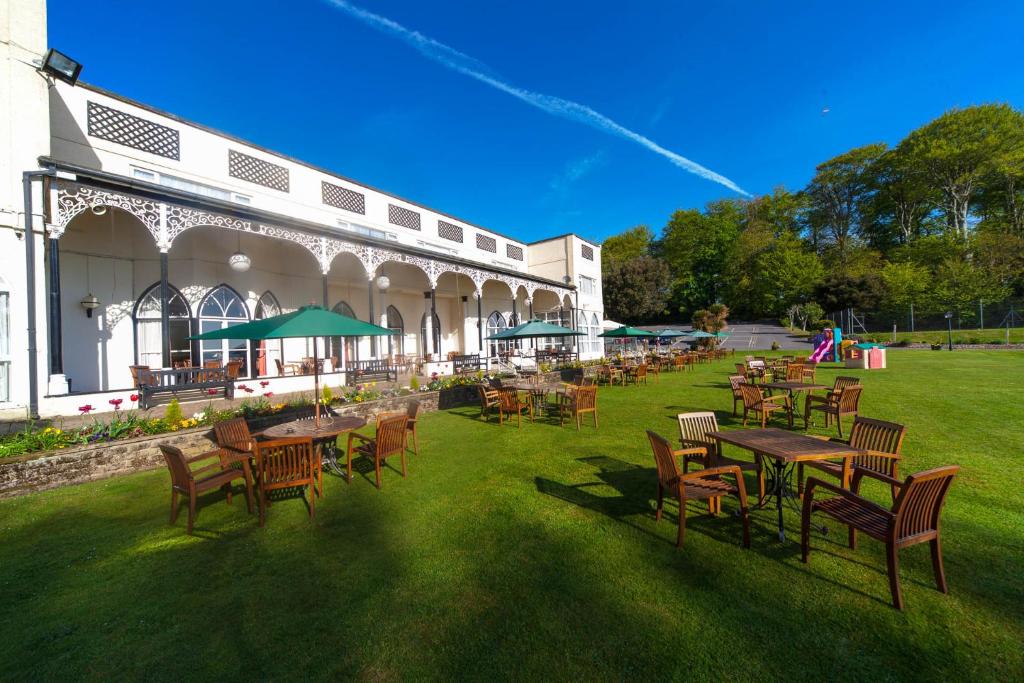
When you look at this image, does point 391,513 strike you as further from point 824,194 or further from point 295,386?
point 824,194

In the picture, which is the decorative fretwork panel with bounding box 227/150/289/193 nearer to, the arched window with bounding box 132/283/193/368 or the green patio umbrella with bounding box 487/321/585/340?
the arched window with bounding box 132/283/193/368

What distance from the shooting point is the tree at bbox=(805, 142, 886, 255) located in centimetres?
4831

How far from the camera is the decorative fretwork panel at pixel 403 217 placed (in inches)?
707

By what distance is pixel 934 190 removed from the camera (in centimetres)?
4175

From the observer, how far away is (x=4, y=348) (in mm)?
6895

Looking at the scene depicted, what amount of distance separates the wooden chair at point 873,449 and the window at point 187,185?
43.5 feet

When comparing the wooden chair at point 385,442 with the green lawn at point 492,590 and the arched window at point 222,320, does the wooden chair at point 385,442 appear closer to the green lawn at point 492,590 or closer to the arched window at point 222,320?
the green lawn at point 492,590

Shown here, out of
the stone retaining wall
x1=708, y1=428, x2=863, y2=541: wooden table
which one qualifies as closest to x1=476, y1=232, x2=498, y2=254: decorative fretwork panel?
the stone retaining wall

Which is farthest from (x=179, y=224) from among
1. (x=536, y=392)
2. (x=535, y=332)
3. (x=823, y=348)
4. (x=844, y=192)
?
(x=844, y=192)

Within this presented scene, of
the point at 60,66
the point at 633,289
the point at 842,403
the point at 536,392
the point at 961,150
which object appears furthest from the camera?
the point at 633,289

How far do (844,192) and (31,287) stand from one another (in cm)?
7063

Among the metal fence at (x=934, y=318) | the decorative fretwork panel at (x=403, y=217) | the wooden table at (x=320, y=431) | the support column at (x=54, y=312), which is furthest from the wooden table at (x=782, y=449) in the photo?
the metal fence at (x=934, y=318)

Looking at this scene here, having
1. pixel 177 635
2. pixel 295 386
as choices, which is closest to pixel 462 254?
pixel 295 386

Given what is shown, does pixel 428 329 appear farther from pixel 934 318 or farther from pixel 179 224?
pixel 934 318
